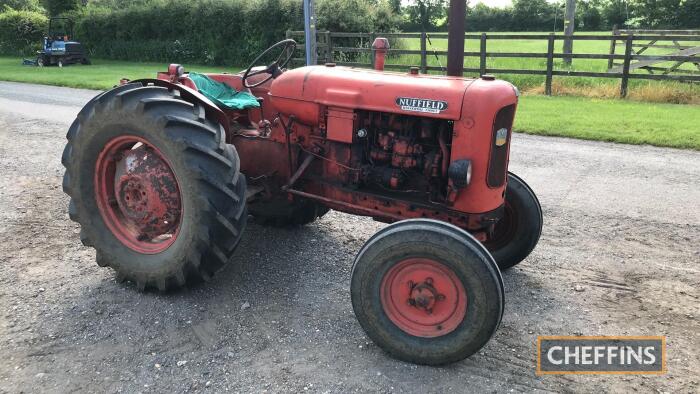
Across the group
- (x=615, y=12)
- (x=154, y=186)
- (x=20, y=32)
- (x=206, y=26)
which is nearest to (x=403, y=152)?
(x=154, y=186)

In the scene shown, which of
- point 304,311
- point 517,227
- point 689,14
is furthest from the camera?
point 689,14

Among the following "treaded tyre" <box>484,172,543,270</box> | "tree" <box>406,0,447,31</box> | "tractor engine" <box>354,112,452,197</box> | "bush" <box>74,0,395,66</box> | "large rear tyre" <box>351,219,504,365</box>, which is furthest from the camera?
"tree" <box>406,0,447,31</box>

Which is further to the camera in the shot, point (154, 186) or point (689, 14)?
point (689, 14)

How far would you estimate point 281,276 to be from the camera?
3.97 meters

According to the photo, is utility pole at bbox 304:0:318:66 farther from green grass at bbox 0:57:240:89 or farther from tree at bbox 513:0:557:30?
tree at bbox 513:0:557:30

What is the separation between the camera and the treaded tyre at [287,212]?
4.54 m

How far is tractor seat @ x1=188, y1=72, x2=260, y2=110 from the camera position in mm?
4309

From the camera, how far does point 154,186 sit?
359cm

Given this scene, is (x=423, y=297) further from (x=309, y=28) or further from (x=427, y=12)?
(x=427, y=12)

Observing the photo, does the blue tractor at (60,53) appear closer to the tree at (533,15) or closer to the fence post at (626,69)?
the fence post at (626,69)

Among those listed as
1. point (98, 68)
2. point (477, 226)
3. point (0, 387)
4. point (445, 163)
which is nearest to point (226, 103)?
point (445, 163)

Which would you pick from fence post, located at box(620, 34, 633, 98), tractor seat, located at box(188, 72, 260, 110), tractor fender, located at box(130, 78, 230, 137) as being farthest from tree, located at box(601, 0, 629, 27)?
tractor fender, located at box(130, 78, 230, 137)

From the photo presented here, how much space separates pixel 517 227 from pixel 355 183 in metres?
1.22

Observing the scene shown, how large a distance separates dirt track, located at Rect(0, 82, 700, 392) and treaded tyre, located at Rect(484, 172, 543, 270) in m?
0.16
